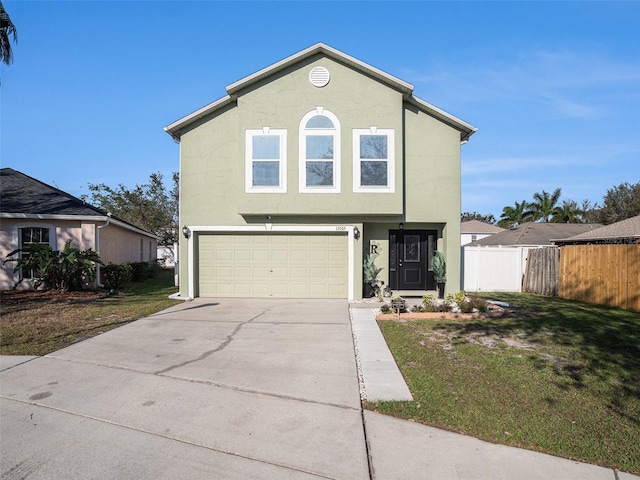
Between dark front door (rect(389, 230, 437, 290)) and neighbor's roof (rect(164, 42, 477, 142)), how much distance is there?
143 inches

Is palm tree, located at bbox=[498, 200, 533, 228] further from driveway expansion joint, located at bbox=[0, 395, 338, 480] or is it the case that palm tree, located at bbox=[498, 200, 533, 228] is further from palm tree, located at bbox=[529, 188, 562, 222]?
driveway expansion joint, located at bbox=[0, 395, 338, 480]

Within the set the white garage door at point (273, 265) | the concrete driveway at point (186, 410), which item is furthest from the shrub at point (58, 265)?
the concrete driveway at point (186, 410)

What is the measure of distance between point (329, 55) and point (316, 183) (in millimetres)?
3995

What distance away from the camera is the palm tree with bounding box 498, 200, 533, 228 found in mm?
48688

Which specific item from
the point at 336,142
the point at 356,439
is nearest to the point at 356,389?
the point at 356,439

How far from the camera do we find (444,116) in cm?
1245

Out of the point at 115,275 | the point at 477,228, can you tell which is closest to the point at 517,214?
the point at 477,228

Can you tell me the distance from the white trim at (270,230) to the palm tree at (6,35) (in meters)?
7.81

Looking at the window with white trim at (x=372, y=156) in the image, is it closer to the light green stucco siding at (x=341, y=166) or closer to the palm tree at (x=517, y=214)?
the light green stucco siding at (x=341, y=166)

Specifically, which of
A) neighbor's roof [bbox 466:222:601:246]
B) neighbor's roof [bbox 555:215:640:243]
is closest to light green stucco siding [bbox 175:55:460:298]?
neighbor's roof [bbox 555:215:640:243]

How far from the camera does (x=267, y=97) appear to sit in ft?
39.8

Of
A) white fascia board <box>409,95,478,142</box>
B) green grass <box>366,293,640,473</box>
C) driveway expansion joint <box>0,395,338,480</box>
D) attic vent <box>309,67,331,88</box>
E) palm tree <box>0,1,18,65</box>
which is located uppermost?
palm tree <box>0,1,18,65</box>

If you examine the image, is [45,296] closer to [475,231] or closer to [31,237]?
[31,237]

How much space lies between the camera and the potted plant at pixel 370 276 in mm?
12722
